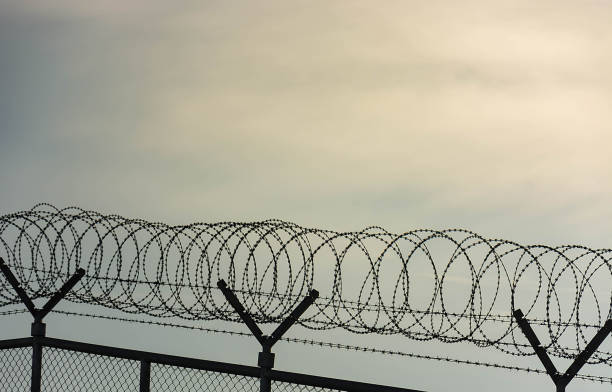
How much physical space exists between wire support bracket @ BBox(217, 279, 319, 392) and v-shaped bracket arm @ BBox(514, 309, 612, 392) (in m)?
2.49

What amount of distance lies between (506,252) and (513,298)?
0.53 meters

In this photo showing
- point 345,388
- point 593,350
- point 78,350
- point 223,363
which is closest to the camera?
Result: point 593,350

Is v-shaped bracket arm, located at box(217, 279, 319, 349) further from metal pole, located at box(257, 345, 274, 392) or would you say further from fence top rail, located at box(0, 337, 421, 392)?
fence top rail, located at box(0, 337, 421, 392)

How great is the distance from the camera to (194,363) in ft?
44.3

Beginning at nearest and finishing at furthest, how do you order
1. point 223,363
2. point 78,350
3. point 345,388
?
point 345,388
point 223,363
point 78,350

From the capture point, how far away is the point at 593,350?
37.9ft

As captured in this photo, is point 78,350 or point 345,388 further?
point 78,350

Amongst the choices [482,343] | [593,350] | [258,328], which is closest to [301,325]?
[258,328]

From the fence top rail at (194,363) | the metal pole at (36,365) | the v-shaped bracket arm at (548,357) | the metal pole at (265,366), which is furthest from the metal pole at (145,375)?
the v-shaped bracket arm at (548,357)

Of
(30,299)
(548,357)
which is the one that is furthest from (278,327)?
(30,299)

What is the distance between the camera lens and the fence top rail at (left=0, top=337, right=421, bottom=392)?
484 inches

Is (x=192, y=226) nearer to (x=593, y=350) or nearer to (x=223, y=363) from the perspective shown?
(x=223, y=363)

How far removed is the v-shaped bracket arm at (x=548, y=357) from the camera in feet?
37.9

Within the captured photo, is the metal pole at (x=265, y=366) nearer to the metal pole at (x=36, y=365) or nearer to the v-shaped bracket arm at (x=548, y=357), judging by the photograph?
the v-shaped bracket arm at (x=548, y=357)
